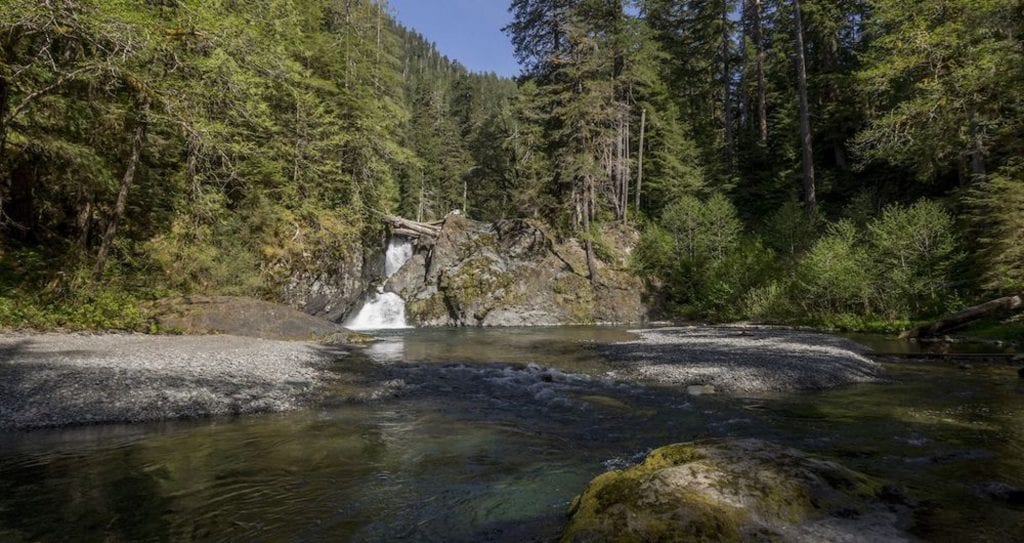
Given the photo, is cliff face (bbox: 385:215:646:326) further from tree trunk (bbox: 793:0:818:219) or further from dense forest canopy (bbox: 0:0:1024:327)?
tree trunk (bbox: 793:0:818:219)

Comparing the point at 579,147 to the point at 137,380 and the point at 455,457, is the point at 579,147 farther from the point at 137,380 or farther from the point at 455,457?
the point at 455,457

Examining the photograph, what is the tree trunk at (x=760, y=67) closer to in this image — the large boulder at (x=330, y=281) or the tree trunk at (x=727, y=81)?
the tree trunk at (x=727, y=81)

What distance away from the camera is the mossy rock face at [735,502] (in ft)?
11.8

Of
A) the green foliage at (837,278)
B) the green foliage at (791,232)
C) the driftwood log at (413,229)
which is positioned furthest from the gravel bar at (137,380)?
the green foliage at (791,232)

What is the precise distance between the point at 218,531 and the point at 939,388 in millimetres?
12902

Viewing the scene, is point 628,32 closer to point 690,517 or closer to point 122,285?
point 122,285

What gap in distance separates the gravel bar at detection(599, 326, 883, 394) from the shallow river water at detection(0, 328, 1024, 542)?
0.82 m

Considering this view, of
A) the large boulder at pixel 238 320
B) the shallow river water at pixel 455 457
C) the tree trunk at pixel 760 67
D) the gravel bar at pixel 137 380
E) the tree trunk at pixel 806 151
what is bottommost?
the shallow river water at pixel 455 457

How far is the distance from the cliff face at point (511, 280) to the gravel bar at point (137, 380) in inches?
792

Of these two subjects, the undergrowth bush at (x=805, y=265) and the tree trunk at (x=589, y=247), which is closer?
the undergrowth bush at (x=805, y=265)

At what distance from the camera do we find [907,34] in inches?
807

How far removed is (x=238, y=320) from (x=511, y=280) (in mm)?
19232

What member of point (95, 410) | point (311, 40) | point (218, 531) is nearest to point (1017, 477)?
point (218, 531)

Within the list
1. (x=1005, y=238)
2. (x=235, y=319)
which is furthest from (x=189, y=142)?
(x=1005, y=238)
